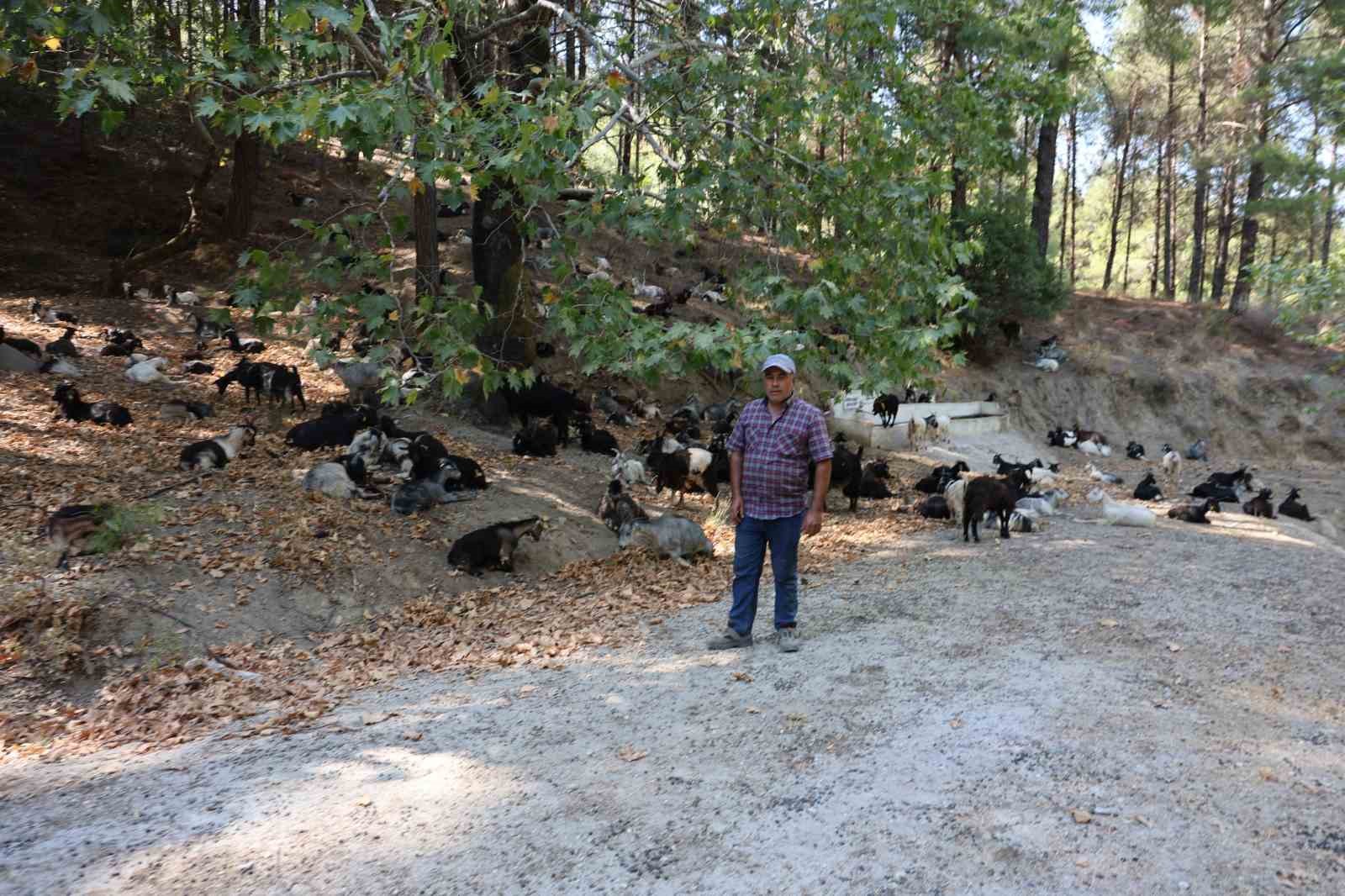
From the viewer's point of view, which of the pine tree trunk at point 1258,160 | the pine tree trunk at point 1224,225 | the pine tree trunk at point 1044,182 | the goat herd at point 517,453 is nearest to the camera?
the goat herd at point 517,453

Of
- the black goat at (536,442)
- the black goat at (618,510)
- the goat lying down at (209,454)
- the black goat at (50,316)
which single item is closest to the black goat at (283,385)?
the goat lying down at (209,454)

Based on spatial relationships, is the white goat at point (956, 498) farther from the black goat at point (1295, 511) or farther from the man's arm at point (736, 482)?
the black goat at point (1295, 511)

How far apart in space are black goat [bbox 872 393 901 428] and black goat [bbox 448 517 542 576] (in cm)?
952

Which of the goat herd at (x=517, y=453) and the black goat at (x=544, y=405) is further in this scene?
the black goat at (x=544, y=405)

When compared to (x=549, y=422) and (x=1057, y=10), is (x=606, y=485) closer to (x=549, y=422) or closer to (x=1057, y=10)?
(x=549, y=422)

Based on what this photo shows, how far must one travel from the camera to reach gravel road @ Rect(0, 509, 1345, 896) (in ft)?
12.0

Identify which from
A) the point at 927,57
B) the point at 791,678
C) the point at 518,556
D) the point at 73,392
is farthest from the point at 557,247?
the point at 927,57

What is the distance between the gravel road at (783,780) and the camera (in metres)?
3.66

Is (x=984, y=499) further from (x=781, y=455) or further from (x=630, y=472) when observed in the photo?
(x=781, y=455)

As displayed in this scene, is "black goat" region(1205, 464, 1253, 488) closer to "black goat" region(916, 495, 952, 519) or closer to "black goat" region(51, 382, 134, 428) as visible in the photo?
"black goat" region(916, 495, 952, 519)

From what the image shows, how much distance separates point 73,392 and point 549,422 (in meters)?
6.18

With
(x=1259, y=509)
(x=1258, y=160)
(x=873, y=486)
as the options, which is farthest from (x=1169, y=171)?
(x=873, y=486)

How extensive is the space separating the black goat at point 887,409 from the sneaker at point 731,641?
10.9 meters

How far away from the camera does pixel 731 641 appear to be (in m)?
6.73
